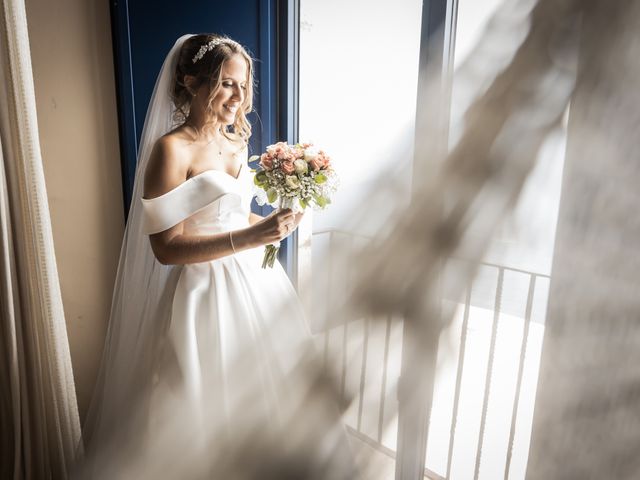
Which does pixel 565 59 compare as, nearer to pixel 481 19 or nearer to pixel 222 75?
pixel 481 19

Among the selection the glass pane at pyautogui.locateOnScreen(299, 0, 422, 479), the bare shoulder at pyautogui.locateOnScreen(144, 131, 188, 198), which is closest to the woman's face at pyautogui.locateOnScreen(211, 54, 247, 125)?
the bare shoulder at pyautogui.locateOnScreen(144, 131, 188, 198)

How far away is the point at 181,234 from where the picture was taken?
1.61 meters

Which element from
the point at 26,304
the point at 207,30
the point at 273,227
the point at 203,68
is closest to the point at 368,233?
the point at 273,227

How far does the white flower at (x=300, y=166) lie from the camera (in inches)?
61.8

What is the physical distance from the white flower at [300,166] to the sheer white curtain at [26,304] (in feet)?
2.74

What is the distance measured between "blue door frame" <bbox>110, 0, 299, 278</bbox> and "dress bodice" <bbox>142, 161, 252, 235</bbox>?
352 millimetres

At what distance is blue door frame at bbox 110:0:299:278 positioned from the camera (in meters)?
1.87

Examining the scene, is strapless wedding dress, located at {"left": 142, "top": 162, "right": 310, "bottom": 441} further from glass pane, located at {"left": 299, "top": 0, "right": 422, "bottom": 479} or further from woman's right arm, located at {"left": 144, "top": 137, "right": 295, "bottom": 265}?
glass pane, located at {"left": 299, "top": 0, "right": 422, "bottom": 479}

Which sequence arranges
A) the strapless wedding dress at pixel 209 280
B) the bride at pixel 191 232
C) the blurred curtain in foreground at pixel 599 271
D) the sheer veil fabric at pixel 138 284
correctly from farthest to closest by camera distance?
the sheer veil fabric at pixel 138 284, the bride at pixel 191 232, the strapless wedding dress at pixel 209 280, the blurred curtain in foreground at pixel 599 271

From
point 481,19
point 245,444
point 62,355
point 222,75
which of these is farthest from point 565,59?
point 62,355

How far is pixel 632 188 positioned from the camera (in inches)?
3.6

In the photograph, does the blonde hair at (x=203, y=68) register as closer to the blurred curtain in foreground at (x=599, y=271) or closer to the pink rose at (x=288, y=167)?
the pink rose at (x=288, y=167)

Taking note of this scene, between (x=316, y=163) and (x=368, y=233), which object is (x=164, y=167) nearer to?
(x=316, y=163)

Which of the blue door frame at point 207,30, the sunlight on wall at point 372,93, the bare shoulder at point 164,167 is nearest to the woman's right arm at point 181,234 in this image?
the bare shoulder at point 164,167
